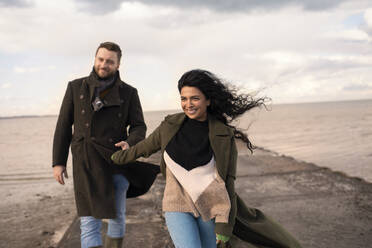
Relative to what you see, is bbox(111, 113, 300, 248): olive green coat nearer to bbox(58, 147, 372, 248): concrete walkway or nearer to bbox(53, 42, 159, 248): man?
bbox(53, 42, 159, 248): man

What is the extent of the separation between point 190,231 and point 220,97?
104 centimetres

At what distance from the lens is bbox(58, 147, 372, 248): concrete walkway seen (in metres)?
4.25

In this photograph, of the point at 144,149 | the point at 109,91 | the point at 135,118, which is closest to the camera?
the point at 144,149

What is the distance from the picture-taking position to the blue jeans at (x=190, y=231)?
7.70 feet

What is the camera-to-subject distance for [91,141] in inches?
126

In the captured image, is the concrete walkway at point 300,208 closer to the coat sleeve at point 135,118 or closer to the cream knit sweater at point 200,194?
the coat sleeve at point 135,118

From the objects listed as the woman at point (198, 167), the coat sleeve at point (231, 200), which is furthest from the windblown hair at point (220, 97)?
the coat sleeve at point (231, 200)

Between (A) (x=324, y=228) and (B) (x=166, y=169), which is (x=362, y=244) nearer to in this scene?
(A) (x=324, y=228)

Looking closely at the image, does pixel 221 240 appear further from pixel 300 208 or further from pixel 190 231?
pixel 300 208

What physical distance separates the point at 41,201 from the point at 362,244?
5601 mm

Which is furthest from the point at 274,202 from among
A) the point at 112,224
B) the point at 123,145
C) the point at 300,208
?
the point at 123,145

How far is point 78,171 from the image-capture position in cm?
325

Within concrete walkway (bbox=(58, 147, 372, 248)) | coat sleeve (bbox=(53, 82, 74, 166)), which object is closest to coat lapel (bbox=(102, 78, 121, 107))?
coat sleeve (bbox=(53, 82, 74, 166))

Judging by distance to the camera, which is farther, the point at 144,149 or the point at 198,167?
the point at 144,149
